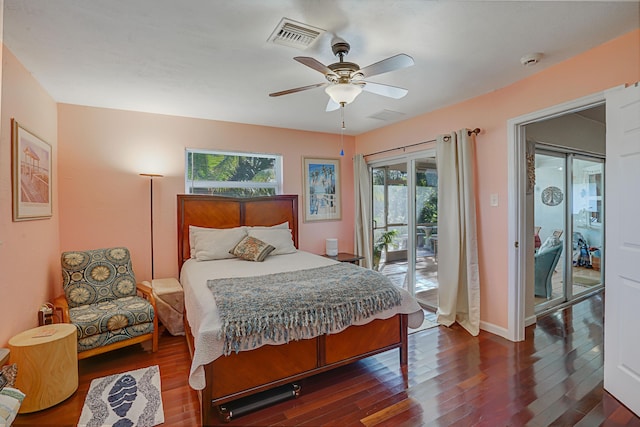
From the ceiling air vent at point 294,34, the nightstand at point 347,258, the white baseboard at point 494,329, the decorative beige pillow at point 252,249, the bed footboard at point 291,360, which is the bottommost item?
the white baseboard at point 494,329

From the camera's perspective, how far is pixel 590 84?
2.21 m

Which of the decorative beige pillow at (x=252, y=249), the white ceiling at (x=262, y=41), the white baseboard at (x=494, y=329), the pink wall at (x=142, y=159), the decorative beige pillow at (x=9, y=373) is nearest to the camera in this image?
the decorative beige pillow at (x=9, y=373)

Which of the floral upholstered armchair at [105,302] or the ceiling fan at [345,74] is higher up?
the ceiling fan at [345,74]

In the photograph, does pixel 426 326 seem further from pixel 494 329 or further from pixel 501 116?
pixel 501 116

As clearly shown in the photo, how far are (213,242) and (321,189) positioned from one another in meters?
1.83

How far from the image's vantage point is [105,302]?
9.28 ft

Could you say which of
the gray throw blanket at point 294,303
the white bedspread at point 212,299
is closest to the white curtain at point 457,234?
the white bedspread at point 212,299

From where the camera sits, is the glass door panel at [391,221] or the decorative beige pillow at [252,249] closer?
the decorative beige pillow at [252,249]

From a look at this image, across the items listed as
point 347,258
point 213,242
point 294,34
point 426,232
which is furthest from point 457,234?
point 213,242

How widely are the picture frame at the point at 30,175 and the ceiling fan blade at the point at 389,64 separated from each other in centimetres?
248

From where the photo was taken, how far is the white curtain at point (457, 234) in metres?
3.12

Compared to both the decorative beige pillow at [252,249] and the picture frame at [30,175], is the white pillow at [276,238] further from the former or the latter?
the picture frame at [30,175]

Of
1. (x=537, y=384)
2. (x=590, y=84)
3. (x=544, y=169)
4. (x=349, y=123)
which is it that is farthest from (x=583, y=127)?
(x=537, y=384)

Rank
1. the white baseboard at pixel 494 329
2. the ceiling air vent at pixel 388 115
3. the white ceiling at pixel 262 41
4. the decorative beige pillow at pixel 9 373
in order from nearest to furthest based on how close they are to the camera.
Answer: the decorative beige pillow at pixel 9 373
the white ceiling at pixel 262 41
the white baseboard at pixel 494 329
the ceiling air vent at pixel 388 115
